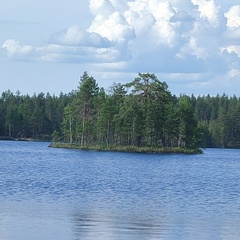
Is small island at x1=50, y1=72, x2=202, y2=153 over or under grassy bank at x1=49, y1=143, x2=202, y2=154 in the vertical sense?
over

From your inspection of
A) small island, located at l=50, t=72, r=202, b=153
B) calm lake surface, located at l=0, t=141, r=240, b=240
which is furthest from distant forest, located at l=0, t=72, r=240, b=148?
calm lake surface, located at l=0, t=141, r=240, b=240

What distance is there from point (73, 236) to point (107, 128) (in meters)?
113

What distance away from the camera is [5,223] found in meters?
32.9

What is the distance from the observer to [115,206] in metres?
43.6

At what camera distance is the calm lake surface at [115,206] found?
31.7 metres

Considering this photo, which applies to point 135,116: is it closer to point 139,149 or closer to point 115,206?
point 139,149

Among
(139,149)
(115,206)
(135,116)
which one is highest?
(135,116)

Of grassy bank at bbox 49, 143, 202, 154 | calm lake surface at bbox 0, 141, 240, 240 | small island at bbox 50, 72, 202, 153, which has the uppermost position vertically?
small island at bbox 50, 72, 202, 153

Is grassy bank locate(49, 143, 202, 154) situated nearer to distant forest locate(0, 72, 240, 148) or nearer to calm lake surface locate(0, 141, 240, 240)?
distant forest locate(0, 72, 240, 148)

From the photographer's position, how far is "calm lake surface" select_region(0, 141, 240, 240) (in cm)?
3172

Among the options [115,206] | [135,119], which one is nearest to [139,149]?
[135,119]

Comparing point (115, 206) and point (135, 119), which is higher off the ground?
point (135, 119)

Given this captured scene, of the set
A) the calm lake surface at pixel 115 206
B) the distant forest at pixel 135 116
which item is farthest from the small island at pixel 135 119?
the calm lake surface at pixel 115 206

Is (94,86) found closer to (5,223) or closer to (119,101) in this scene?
(119,101)
